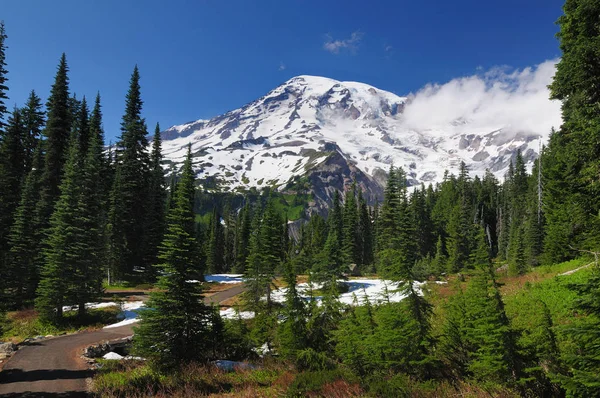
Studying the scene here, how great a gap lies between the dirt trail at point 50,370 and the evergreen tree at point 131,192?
22.6 meters

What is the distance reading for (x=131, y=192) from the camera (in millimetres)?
46781

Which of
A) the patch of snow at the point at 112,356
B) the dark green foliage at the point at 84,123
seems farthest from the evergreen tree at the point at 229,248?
the patch of snow at the point at 112,356

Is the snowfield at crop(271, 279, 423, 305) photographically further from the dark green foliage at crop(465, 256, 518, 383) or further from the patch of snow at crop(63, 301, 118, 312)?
the patch of snow at crop(63, 301, 118, 312)

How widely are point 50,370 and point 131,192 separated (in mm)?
35009

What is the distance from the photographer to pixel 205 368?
1541 cm

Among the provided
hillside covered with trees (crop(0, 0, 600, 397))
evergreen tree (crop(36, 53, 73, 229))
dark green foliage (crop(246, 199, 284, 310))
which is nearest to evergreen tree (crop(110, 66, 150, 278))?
hillside covered with trees (crop(0, 0, 600, 397))

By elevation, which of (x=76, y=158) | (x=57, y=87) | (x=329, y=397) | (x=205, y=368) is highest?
(x=57, y=87)

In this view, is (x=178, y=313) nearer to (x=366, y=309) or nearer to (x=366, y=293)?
(x=366, y=309)

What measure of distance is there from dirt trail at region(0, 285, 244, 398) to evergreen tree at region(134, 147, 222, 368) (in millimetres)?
2928

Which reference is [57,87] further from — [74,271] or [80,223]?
[74,271]

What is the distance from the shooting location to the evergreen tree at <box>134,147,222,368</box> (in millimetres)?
15978

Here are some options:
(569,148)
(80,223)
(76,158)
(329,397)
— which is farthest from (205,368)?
(76,158)

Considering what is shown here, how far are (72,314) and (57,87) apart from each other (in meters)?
34.4

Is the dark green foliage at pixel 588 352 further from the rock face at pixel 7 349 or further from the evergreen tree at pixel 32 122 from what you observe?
the evergreen tree at pixel 32 122
